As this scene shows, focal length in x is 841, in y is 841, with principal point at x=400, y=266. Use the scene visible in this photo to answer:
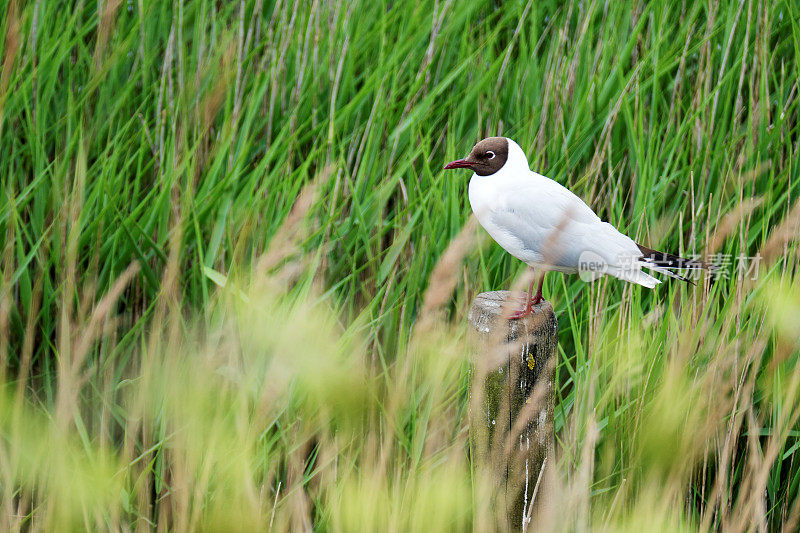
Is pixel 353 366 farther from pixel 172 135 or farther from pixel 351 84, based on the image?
pixel 351 84

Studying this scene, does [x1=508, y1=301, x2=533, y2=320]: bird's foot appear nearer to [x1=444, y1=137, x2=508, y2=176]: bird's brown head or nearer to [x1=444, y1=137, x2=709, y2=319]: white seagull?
[x1=444, y1=137, x2=709, y2=319]: white seagull

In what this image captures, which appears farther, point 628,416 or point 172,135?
point 172,135

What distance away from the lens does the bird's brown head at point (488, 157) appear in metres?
1.41

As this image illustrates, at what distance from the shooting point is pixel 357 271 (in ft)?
5.98

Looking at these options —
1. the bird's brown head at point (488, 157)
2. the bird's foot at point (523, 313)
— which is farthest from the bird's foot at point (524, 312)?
the bird's brown head at point (488, 157)

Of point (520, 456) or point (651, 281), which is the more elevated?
point (651, 281)

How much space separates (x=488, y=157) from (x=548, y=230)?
165 mm

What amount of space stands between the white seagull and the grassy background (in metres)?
0.10

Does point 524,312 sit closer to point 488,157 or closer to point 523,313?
point 523,313

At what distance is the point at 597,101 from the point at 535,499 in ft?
3.91

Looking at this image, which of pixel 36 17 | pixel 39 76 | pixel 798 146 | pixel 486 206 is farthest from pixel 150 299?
pixel 798 146

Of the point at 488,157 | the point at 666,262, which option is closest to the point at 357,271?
the point at 488,157

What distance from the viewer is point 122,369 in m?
1.89

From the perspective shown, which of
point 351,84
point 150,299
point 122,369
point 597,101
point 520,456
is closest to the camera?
point 520,456
